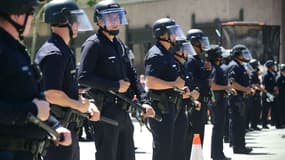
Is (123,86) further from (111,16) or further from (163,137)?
(163,137)

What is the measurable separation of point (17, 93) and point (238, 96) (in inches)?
342

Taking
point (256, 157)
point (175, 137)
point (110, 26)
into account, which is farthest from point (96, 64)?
point (256, 157)

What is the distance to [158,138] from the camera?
7.43m

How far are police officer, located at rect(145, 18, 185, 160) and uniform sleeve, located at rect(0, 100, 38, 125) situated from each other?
11.6 ft

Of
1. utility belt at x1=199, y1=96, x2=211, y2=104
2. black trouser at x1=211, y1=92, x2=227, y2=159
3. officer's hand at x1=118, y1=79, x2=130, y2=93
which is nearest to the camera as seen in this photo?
officer's hand at x1=118, y1=79, x2=130, y2=93

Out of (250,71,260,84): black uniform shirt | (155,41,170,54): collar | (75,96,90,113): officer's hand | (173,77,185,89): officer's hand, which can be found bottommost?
(250,71,260,84): black uniform shirt

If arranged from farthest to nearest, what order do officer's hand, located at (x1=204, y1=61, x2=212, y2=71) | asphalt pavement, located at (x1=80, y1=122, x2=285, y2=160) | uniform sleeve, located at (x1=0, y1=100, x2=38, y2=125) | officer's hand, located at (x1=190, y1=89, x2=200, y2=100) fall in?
asphalt pavement, located at (x1=80, y1=122, x2=285, y2=160)
officer's hand, located at (x1=204, y1=61, x2=212, y2=71)
officer's hand, located at (x1=190, y1=89, x2=200, y2=100)
uniform sleeve, located at (x1=0, y1=100, x2=38, y2=125)

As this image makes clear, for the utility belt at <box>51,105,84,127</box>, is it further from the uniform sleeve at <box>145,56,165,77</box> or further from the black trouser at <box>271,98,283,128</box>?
the black trouser at <box>271,98,283,128</box>

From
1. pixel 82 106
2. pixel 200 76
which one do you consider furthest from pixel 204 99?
pixel 82 106

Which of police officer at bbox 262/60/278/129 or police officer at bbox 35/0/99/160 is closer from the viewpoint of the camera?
police officer at bbox 35/0/99/160

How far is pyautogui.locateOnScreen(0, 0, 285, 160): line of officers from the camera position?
4129 mm

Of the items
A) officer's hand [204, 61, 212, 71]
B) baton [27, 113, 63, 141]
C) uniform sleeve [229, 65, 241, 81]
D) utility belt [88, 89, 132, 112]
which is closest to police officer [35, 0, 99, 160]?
utility belt [88, 89, 132, 112]

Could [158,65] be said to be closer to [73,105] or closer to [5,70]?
[73,105]

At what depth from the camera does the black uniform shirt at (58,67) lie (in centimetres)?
533
